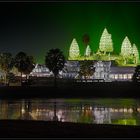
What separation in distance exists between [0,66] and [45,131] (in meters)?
92.7

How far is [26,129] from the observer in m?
21.2

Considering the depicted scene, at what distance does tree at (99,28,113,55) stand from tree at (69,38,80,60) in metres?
9.75

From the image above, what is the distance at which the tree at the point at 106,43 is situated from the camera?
16675 cm

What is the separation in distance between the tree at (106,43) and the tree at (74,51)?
32.0ft

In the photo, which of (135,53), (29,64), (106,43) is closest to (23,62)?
(29,64)

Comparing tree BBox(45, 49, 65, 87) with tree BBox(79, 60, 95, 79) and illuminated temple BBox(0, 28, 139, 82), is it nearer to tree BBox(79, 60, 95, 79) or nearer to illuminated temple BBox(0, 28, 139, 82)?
tree BBox(79, 60, 95, 79)

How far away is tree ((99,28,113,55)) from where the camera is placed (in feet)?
547

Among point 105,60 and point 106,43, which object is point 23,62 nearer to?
point 105,60

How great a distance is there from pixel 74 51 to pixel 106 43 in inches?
530

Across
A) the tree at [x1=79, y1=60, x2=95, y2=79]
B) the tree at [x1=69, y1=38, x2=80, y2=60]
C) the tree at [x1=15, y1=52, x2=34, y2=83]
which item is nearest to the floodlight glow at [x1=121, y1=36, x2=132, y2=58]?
the tree at [x1=69, y1=38, x2=80, y2=60]

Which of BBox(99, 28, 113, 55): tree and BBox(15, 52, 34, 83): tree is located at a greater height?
BBox(99, 28, 113, 55): tree

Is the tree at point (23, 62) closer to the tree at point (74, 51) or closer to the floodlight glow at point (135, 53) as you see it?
the tree at point (74, 51)

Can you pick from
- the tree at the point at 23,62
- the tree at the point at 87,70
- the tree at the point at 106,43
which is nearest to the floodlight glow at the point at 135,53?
the tree at the point at 106,43

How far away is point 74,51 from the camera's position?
6531 inches
